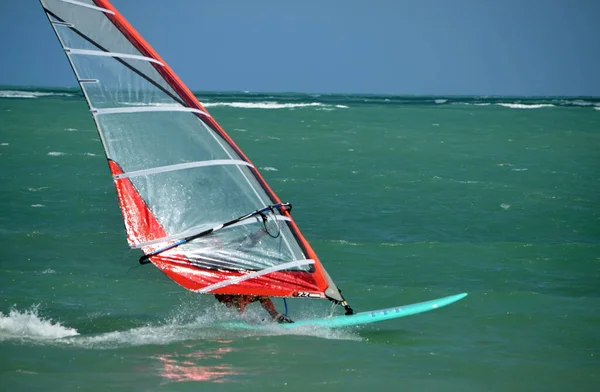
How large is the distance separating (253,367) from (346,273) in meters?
3.85

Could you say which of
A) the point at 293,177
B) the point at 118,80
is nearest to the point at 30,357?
the point at 118,80

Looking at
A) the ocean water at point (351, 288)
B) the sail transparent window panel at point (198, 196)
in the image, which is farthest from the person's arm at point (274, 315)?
the sail transparent window panel at point (198, 196)

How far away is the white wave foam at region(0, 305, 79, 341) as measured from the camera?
7371 millimetres

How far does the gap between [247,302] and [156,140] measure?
5.15 ft

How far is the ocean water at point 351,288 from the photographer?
21.7 feet

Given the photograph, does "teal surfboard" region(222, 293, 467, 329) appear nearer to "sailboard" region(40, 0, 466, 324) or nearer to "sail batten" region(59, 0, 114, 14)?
"sailboard" region(40, 0, 466, 324)

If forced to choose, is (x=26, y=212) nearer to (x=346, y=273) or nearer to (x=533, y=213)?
(x=346, y=273)

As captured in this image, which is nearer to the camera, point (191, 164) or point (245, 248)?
point (191, 164)

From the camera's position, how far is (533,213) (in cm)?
1545

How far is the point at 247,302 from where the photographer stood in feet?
24.3

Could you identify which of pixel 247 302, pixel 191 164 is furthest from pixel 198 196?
pixel 247 302

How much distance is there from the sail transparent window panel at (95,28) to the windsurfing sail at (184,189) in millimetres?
11

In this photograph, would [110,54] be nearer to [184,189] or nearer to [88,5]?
[88,5]

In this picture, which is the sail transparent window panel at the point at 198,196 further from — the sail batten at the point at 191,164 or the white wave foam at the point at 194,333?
the white wave foam at the point at 194,333
